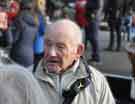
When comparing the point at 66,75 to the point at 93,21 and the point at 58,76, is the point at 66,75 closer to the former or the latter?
the point at 58,76

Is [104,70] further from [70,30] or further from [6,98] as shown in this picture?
[6,98]

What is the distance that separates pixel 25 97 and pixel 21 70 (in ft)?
0.33

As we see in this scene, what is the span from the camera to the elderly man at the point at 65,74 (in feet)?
9.17

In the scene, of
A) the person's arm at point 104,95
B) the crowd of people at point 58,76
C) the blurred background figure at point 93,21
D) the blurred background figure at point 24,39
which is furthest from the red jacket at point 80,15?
the person's arm at point 104,95

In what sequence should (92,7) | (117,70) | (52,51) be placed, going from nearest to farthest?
(52,51), (117,70), (92,7)

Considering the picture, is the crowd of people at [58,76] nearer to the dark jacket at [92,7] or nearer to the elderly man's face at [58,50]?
the elderly man's face at [58,50]

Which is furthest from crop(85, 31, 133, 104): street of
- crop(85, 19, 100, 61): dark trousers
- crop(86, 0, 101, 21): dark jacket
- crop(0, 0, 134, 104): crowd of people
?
crop(0, 0, 134, 104): crowd of people

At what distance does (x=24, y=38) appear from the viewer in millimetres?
6637

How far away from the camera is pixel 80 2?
10.7 m

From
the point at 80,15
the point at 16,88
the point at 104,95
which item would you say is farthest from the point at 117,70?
the point at 16,88

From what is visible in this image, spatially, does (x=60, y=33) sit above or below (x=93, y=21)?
above

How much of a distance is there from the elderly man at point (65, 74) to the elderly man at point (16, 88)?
3.63 ft

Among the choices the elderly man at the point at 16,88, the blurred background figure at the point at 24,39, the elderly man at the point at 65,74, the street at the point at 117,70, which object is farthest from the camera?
the blurred background figure at the point at 24,39

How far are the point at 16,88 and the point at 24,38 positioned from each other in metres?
5.02
